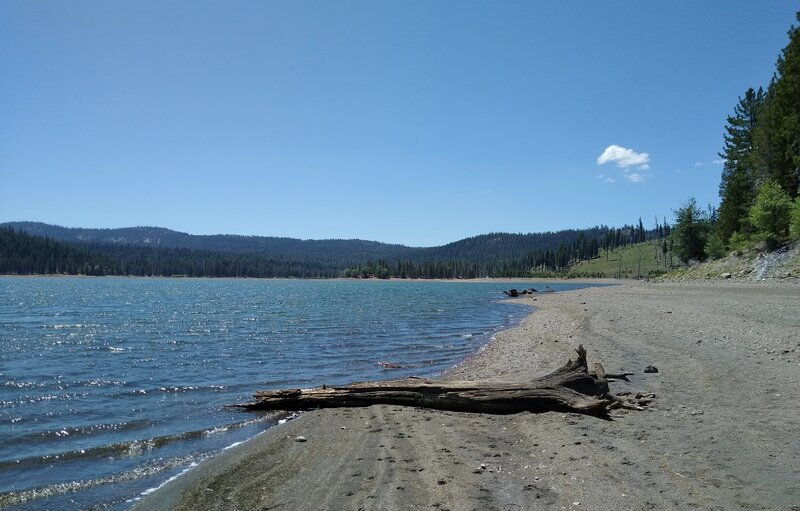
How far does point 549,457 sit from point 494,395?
3.08m

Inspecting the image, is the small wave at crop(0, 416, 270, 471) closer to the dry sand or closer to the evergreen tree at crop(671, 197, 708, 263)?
the dry sand

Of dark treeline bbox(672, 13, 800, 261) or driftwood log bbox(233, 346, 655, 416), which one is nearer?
driftwood log bbox(233, 346, 655, 416)

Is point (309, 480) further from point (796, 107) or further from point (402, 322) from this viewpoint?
point (796, 107)

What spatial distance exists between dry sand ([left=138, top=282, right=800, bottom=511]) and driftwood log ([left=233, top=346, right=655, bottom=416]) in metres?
0.36

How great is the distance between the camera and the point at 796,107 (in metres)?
41.6

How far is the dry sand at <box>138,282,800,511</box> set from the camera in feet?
19.1

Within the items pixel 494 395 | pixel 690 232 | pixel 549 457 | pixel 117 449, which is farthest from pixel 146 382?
pixel 690 232

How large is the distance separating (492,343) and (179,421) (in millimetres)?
15848

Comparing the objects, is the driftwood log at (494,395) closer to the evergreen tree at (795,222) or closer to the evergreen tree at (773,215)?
the evergreen tree at (795,222)

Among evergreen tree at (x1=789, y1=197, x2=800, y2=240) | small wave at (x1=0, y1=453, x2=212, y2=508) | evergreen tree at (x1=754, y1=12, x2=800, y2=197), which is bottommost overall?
small wave at (x1=0, y1=453, x2=212, y2=508)

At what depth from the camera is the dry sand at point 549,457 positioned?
19.1 feet

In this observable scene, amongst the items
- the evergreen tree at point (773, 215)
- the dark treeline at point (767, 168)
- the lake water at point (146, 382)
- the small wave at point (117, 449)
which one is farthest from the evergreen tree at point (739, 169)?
the small wave at point (117, 449)

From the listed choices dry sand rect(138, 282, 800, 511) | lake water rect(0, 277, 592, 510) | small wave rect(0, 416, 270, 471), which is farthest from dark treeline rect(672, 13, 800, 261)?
small wave rect(0, 416, 270, 471)

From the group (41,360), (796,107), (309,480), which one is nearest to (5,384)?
(41,360)
